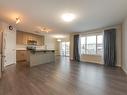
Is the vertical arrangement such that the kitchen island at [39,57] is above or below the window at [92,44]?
below

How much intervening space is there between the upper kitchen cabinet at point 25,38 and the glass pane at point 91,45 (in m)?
5.04

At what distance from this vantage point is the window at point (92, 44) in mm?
6668

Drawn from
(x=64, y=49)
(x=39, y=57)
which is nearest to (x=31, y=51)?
(x=39, y=57)

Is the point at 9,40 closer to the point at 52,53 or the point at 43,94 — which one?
the point at 52,53

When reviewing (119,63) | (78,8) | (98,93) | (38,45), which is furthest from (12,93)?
(38,45)

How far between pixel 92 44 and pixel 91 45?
0.41ft

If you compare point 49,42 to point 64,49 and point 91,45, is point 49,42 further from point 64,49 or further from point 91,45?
point 91,45

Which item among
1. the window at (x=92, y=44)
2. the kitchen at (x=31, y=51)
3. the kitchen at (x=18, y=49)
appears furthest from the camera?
the window at (x=92, y=44)

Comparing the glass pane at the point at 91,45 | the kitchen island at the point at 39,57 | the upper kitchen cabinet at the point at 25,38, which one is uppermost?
the upper kitchen cabinet at the point at 25,38

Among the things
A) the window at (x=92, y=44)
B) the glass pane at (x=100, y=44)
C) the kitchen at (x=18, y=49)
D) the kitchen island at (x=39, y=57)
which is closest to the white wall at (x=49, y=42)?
the kitchen at (x=18, y=49)

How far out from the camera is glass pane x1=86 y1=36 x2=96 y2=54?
7045mm

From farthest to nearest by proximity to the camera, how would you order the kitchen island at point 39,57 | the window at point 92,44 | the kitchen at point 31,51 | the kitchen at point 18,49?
1. the window at point 92,44
2. the kitchen at point 31,51
3. the kitchen island at point 39,57
4. the kitchen at point 18,49

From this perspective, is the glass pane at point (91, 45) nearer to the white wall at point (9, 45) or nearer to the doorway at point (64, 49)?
the doorway at point (64, 49)

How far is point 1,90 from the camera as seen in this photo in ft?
8.09
